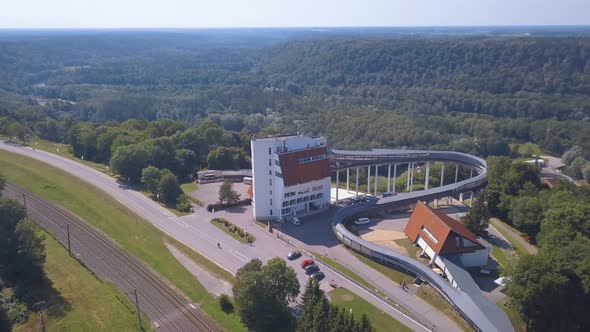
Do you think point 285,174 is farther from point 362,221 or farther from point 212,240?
point 212,240

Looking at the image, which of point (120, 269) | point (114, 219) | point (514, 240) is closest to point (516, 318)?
point (514, 240)

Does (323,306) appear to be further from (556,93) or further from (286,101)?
(556,93)

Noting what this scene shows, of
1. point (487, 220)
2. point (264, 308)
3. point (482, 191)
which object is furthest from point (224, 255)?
point (482, 191)

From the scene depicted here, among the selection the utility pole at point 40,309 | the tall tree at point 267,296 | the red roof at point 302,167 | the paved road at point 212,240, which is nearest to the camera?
the tall tree at point 267,296

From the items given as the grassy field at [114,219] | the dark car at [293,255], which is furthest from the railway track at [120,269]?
the dark car at [293,255]

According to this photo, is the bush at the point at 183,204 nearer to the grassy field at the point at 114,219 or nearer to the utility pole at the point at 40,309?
the grassy field at the point at 114,219

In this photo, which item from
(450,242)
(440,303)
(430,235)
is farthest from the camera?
(430,235)
